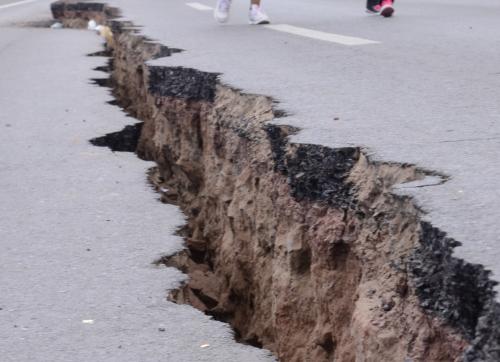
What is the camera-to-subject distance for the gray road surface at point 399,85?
2623 millimetres

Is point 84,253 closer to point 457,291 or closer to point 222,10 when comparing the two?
point 457,291

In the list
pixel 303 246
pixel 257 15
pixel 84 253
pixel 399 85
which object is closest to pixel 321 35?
pixel 257 15

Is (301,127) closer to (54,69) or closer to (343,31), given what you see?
(343,31)

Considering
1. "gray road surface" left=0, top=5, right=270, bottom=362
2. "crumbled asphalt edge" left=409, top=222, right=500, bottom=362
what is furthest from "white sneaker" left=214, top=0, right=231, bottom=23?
"crumbled asphalt edge" left=409, top=222, right=500, bottom=362

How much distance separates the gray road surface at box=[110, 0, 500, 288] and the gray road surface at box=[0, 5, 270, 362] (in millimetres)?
717

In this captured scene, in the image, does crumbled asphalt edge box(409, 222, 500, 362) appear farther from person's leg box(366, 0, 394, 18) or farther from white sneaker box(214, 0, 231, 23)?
person's leg box(366, 0, 394, 18)

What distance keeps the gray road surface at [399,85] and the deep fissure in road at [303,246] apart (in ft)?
0.32

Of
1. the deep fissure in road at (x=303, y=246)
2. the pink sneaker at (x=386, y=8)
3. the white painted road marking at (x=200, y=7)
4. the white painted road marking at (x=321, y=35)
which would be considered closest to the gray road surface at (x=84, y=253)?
the deep fissure in road at (x=303, y=246)

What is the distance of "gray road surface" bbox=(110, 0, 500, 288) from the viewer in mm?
2623

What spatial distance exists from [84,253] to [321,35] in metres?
4.50

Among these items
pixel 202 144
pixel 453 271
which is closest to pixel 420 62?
pixel 202 144

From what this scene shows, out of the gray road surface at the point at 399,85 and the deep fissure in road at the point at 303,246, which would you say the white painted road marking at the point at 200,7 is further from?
the deep fissure in road at the point at 303,246

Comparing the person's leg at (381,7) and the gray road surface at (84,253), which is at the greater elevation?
the person's leg at (381,7)

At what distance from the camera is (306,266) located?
3.04m
